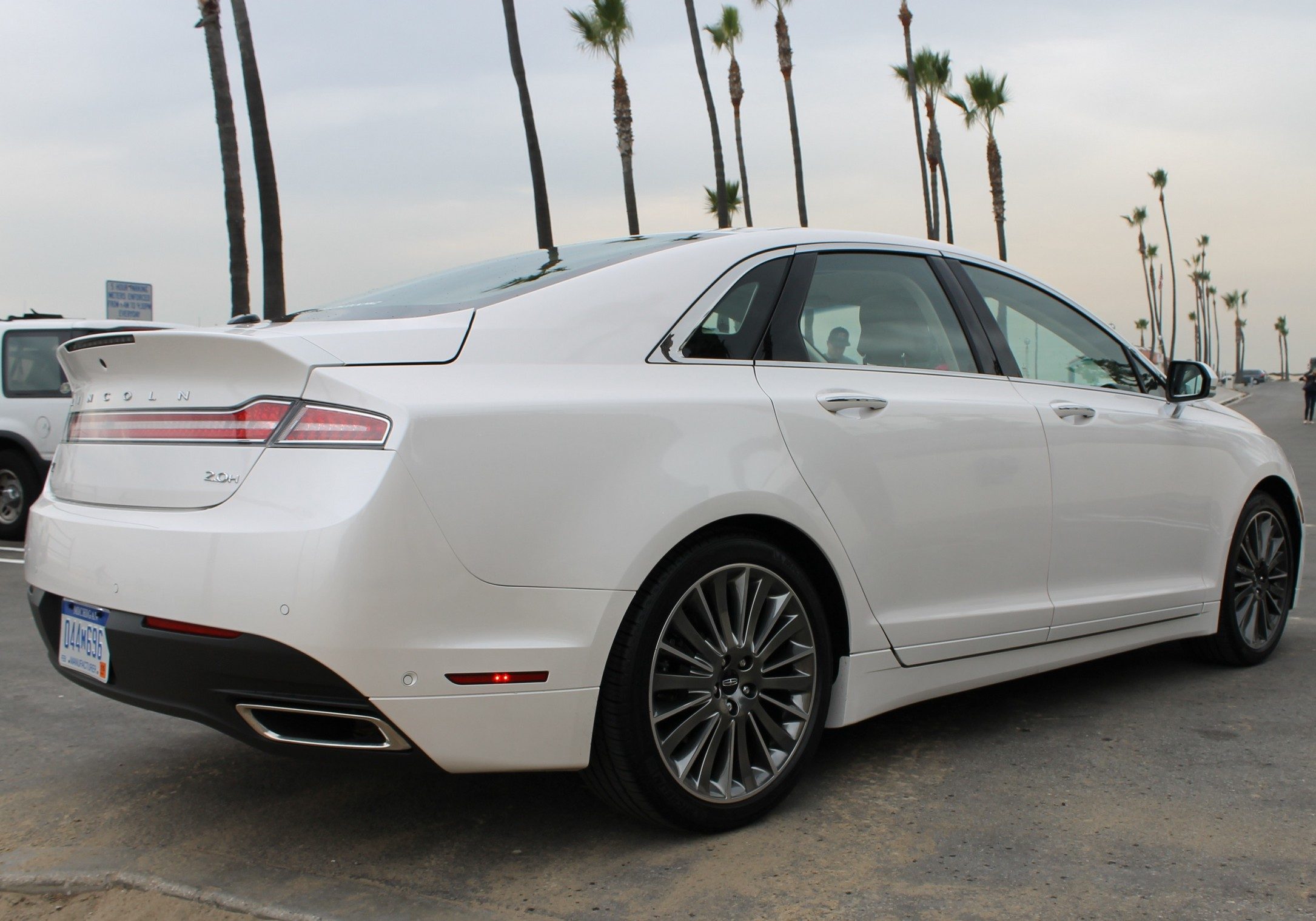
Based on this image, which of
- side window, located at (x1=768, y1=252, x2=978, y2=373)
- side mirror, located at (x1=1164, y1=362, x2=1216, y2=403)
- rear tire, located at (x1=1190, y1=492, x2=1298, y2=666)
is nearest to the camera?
side window, located at (x1=768, y1=252, x2=978, y2=373)

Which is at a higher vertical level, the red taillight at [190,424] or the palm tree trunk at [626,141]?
the palm tree trunk at [626,141]

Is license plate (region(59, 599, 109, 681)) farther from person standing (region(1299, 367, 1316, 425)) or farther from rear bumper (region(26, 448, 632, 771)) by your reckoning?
person standing (region(1299, 367, 1316, 425))

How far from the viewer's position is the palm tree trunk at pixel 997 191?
43.0 meters

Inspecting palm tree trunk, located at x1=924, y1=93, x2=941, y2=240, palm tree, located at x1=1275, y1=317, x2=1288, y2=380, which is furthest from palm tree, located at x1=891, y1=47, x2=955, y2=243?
palm tree, located at x1=1275, y1=317, x2=1288, y2=380

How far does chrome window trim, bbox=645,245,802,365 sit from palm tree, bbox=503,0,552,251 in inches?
713

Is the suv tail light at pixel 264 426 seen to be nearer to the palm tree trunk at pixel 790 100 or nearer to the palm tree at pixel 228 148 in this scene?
the palm tree at pixel 228 148

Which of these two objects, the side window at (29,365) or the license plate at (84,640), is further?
the side window at (29,365)

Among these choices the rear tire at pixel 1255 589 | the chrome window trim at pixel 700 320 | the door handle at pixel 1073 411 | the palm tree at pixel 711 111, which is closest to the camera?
the chrome window trim at pixel 700 320

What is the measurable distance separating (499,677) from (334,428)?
65cm

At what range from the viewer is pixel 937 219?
41531 millimetres

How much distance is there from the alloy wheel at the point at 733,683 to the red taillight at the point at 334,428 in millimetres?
836

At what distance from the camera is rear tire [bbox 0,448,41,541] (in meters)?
9.85

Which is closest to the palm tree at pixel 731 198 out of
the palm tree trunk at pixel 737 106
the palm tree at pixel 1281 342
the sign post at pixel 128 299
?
the palm tree trunk at pixel 737 106

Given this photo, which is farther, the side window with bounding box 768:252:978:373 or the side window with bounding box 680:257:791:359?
the side window with bounding box 768:252:978:373
